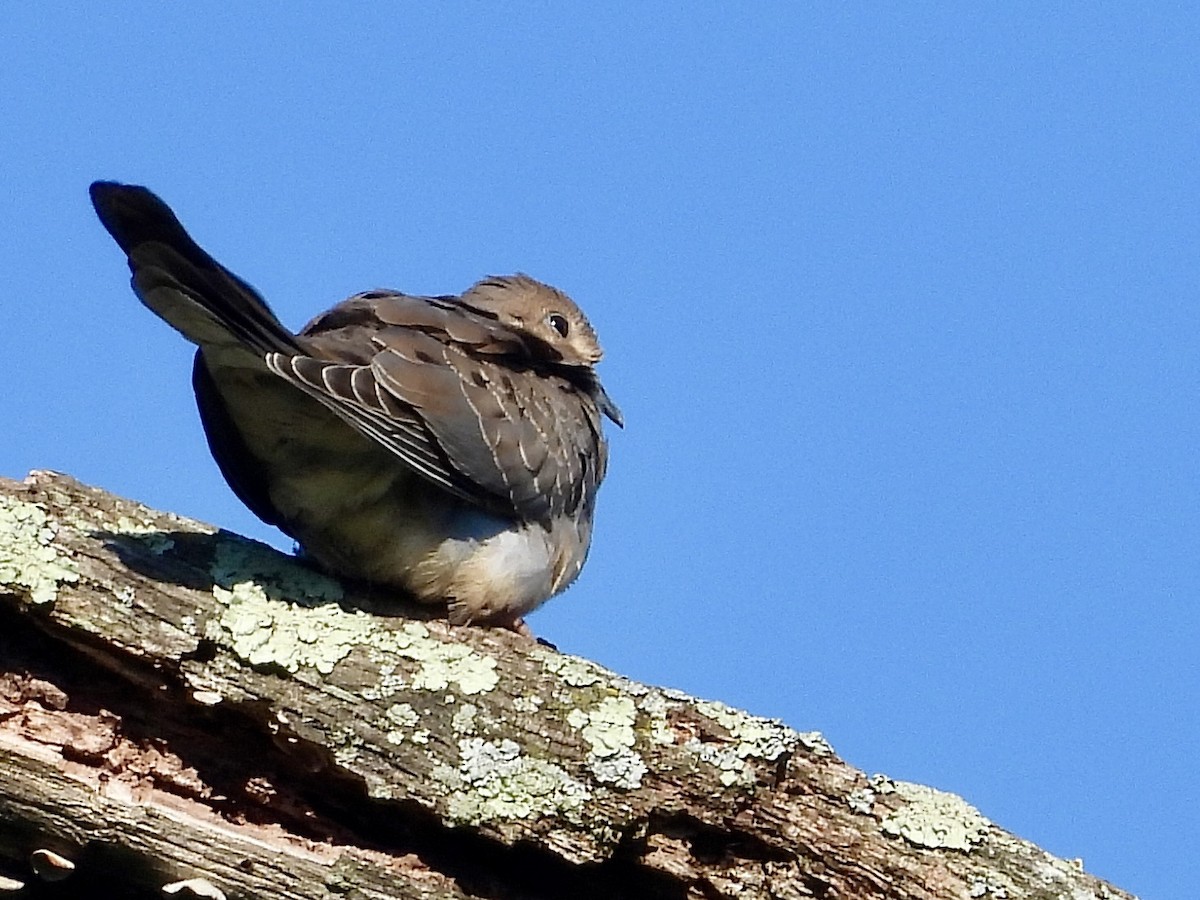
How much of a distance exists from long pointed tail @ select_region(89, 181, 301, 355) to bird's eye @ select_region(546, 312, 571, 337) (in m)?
2.55

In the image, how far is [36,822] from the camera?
287 centimetres

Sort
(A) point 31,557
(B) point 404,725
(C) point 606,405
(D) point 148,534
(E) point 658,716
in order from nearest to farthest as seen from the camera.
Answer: (A) point 31,557
(B) point 404,725
(E) point 658,716
(D) point 148,534
(C) point 606,405

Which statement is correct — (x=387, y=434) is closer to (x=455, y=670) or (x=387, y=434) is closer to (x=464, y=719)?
(x=455, y=670)

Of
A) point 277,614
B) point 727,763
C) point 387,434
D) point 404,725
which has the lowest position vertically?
point 404,725

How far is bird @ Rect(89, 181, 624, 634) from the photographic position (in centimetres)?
372

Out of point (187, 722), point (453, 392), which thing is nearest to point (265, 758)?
point (187, 722)

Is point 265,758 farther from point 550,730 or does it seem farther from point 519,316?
point 519,316

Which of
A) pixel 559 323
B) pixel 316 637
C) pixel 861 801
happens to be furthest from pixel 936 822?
pixel 559 323

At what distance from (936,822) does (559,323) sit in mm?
3497

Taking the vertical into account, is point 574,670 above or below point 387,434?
below

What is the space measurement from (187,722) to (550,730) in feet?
2.53

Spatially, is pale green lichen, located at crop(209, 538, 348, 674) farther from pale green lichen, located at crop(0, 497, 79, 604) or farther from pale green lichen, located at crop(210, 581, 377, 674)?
pale green lichen, located at crop(0, 497, 79, 604)

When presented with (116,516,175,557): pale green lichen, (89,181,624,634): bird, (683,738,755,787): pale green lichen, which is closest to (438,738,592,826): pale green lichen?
(683,738,755,787): pale green lichen

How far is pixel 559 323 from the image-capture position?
20.7 feet
